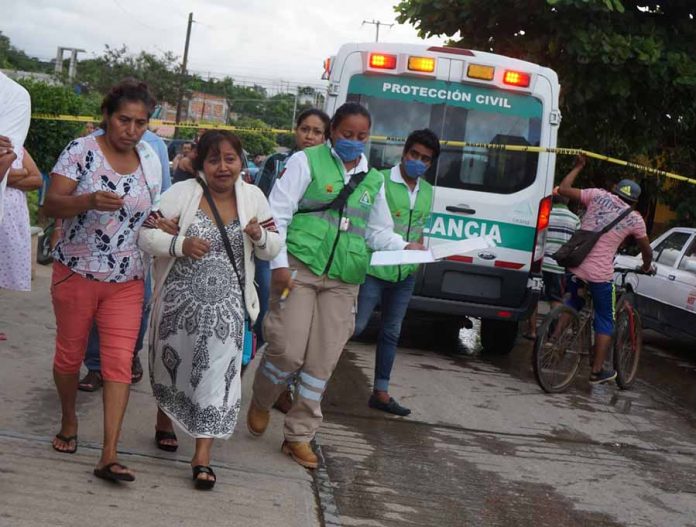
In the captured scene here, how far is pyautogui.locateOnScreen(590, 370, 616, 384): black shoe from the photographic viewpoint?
29.9 ft

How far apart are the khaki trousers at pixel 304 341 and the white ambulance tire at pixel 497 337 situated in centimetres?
485

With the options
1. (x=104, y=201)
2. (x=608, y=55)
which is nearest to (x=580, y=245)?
(x=104, y=201)

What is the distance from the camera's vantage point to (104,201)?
461cm

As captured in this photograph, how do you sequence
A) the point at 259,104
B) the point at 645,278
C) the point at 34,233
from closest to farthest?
the point at 34,233 → the point at 645,278 → the point at 259,104

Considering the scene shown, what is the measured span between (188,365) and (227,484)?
0.60 m

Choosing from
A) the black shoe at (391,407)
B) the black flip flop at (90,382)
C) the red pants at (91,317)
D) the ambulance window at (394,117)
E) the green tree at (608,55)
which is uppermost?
the green tree at (608,55)

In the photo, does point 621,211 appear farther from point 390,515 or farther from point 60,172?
point 60,172

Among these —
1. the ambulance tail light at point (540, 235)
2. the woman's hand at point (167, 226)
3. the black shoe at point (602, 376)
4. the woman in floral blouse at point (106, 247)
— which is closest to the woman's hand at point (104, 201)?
the woman in floral blouse at point (106, 247)

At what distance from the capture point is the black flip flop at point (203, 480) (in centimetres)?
484

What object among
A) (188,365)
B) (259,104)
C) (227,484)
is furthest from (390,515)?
(259,104)

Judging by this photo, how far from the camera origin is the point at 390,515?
5102mm

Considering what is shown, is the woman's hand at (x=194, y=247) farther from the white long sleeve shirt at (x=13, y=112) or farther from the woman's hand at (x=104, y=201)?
the white long sleeve shirt at (x=13, y=112)

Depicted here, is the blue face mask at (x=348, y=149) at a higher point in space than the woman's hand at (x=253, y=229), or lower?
higher

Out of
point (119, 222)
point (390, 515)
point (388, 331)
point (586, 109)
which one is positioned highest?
point (586, 109)
